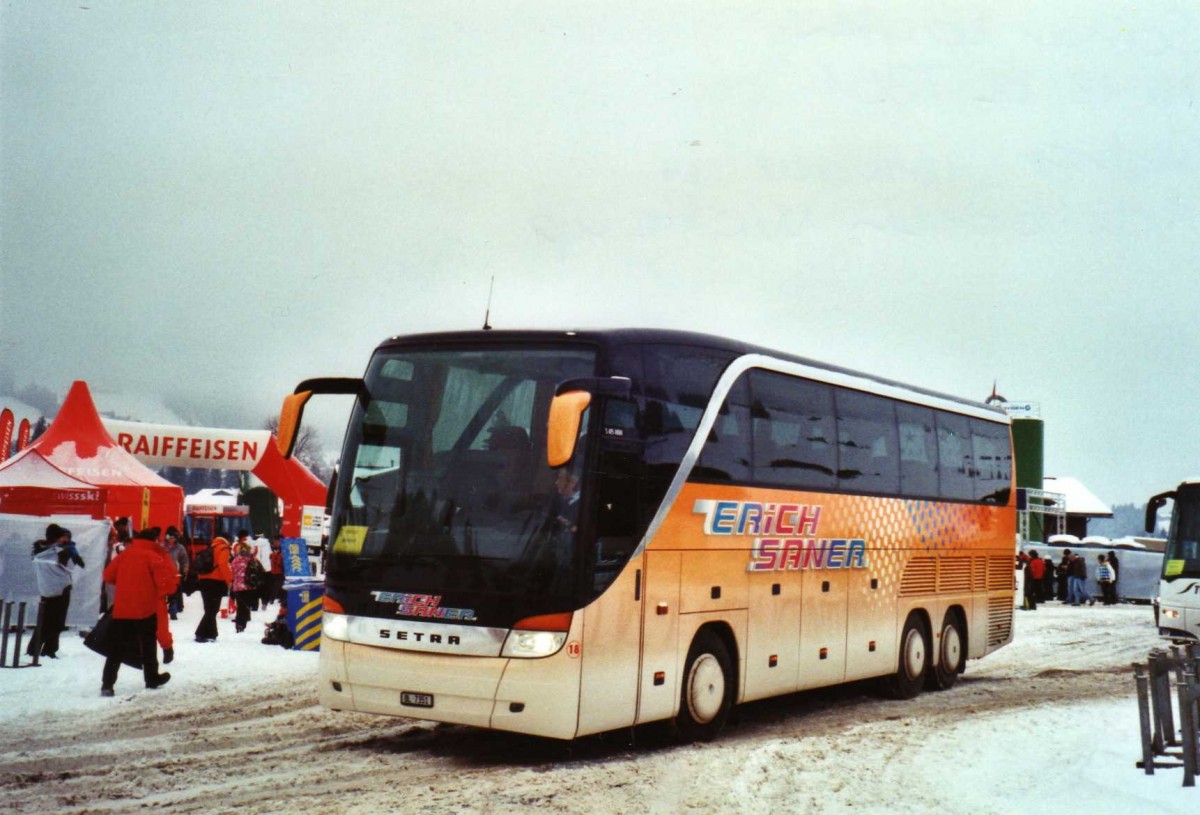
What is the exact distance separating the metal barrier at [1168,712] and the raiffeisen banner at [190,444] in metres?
26.4

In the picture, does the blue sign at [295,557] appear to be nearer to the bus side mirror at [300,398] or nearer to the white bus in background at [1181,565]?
the bus side mirror at [300,398]

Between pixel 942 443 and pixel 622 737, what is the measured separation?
22.1ft

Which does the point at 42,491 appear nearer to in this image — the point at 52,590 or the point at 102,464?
the point at 102,464

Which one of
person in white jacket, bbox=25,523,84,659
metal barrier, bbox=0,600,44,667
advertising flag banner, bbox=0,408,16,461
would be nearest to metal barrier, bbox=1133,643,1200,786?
metal barrier, bbox=0,600,44,667

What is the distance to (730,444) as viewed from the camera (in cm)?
1130

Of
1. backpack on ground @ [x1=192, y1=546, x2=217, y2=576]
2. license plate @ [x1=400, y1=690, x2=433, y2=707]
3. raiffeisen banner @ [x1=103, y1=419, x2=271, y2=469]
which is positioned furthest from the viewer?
raiffeisen banner @ [x1=103, y1=419, x2=271, y2=469]

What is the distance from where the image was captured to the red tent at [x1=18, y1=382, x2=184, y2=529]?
25562 millimetres

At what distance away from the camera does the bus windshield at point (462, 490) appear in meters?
9.42

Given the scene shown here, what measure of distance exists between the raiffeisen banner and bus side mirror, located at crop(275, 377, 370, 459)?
22.6 meters

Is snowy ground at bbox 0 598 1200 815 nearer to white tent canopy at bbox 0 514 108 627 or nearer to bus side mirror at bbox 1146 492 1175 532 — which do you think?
bus side mirror at bbox 1146 492 1175 532

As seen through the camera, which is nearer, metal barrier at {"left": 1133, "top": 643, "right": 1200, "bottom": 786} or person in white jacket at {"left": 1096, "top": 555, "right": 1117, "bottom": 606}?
metal barrier at {"left": 1133, "top": 643, "right": 1200, "bottom": 786}

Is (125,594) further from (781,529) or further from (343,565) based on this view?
(781,529)

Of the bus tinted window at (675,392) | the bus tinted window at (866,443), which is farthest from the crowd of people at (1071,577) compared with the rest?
the bus tinted window at (675,392)

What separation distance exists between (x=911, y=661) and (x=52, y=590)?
11164mm
